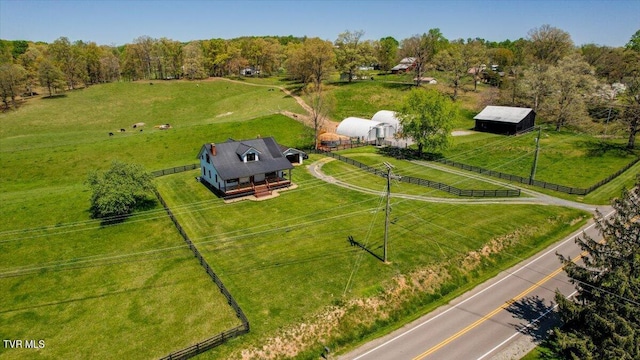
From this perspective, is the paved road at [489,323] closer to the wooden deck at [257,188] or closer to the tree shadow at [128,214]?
the wooden deck at [257,188]

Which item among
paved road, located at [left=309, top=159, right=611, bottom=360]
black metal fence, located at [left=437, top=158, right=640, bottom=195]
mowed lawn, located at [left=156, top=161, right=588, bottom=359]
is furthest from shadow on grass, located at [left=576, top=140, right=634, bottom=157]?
paved road, located at [left=309, top=159, right=611, bottom=360]

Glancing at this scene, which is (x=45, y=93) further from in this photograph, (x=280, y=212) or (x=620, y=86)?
(x=620, y=86)

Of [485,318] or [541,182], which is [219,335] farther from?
[541,182]

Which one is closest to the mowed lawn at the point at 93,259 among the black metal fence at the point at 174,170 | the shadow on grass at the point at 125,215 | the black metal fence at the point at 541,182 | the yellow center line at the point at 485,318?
the shadow on grass at the point at 125,215

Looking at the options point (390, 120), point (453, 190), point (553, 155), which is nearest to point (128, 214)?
point (453, 190)

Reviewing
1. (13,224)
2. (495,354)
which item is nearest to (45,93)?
(13,224)

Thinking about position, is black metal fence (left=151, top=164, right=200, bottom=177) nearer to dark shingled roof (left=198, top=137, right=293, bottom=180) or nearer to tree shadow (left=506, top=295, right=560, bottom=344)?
dark shingled roof (left=198, top=137, right=293, bottom=180)

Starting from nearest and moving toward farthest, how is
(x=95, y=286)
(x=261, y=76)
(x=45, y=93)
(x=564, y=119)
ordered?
(x=95, y=286) → (x=564, y=119) → (x=45, y=93) → (x=261, y=76)
